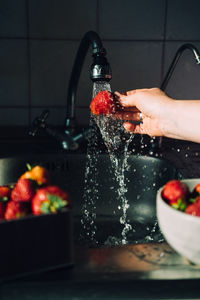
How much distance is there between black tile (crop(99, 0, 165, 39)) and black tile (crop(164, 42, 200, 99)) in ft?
0.30

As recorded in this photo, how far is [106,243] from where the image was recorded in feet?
3.14

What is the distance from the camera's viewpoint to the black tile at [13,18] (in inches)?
51.0

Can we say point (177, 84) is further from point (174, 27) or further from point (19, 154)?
point (19, 154)

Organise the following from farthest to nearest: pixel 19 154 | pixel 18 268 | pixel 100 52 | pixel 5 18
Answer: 1. pixel 5 18
2. pixel 19 154
3. pixel 100 52
4. pixel 18 268

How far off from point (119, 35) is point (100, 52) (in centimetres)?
52

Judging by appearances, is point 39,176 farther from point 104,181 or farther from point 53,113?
point 53,113

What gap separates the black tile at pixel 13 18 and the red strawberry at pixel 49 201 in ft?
3.27

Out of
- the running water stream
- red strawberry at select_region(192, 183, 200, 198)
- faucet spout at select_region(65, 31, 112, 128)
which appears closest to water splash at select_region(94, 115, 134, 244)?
the running water stream

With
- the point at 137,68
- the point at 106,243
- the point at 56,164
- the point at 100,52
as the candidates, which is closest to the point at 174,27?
the point at 137,68

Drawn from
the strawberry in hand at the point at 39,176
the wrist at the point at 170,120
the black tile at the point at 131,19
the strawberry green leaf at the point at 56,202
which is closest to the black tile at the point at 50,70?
the black tile at the point at 131,19

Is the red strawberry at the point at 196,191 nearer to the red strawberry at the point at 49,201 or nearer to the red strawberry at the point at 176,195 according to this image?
the red strawberry at the point at 176,195

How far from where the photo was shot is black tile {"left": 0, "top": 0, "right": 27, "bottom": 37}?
4.25 feet

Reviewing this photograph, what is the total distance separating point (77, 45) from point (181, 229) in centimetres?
104

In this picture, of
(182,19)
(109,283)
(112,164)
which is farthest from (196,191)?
(182,19)
